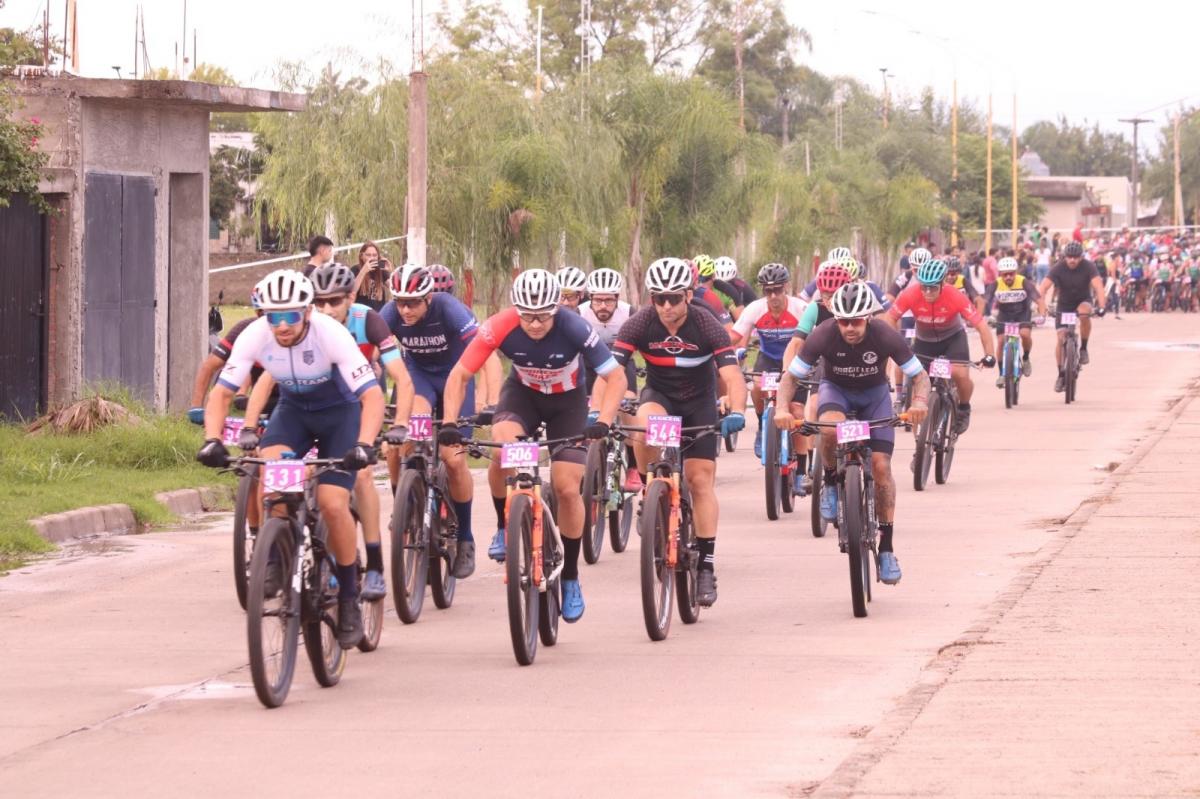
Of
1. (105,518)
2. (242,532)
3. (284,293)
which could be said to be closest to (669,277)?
(242,532)

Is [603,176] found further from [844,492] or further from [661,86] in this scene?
[844,492]

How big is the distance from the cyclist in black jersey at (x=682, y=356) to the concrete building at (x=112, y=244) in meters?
9.25

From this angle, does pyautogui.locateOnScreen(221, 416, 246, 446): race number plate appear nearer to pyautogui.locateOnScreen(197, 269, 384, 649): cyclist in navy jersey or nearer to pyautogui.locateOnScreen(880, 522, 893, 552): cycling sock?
pyautogui.locateOnScreen(197, 269, 384, 649): cyclist in navy jersey

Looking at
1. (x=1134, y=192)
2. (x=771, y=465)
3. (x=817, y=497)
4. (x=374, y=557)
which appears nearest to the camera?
(x=374, y=557)

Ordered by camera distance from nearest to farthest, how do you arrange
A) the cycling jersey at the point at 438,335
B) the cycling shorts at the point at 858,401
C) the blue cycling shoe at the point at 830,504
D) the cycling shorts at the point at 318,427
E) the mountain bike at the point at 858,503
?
the cycling shorts at the point at 318,427 → the mountain bike at the point at 858,503 → the cycling shorts at the point at 858,401 → the cycling jersey at the point at 438,335 → the blue cycling shoe at the point at 830,504

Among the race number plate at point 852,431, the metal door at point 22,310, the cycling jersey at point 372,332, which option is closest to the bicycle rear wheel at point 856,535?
the race number plate at point 852,431

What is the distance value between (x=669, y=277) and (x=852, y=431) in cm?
135

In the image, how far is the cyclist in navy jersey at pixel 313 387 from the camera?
9.58 m

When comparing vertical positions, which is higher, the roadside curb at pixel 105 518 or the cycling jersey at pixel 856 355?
the cycling jersey at pixel 856 355

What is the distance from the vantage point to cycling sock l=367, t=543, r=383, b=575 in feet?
33.3

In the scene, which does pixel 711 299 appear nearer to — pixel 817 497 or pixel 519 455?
pixel 817 497

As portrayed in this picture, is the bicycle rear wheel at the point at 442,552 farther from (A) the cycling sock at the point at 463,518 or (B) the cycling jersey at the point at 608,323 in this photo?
(B) the cycling jersey at the point at 608,323

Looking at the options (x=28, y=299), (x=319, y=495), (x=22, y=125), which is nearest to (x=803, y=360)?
(x=319, y=495)

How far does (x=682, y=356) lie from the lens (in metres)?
12.0
